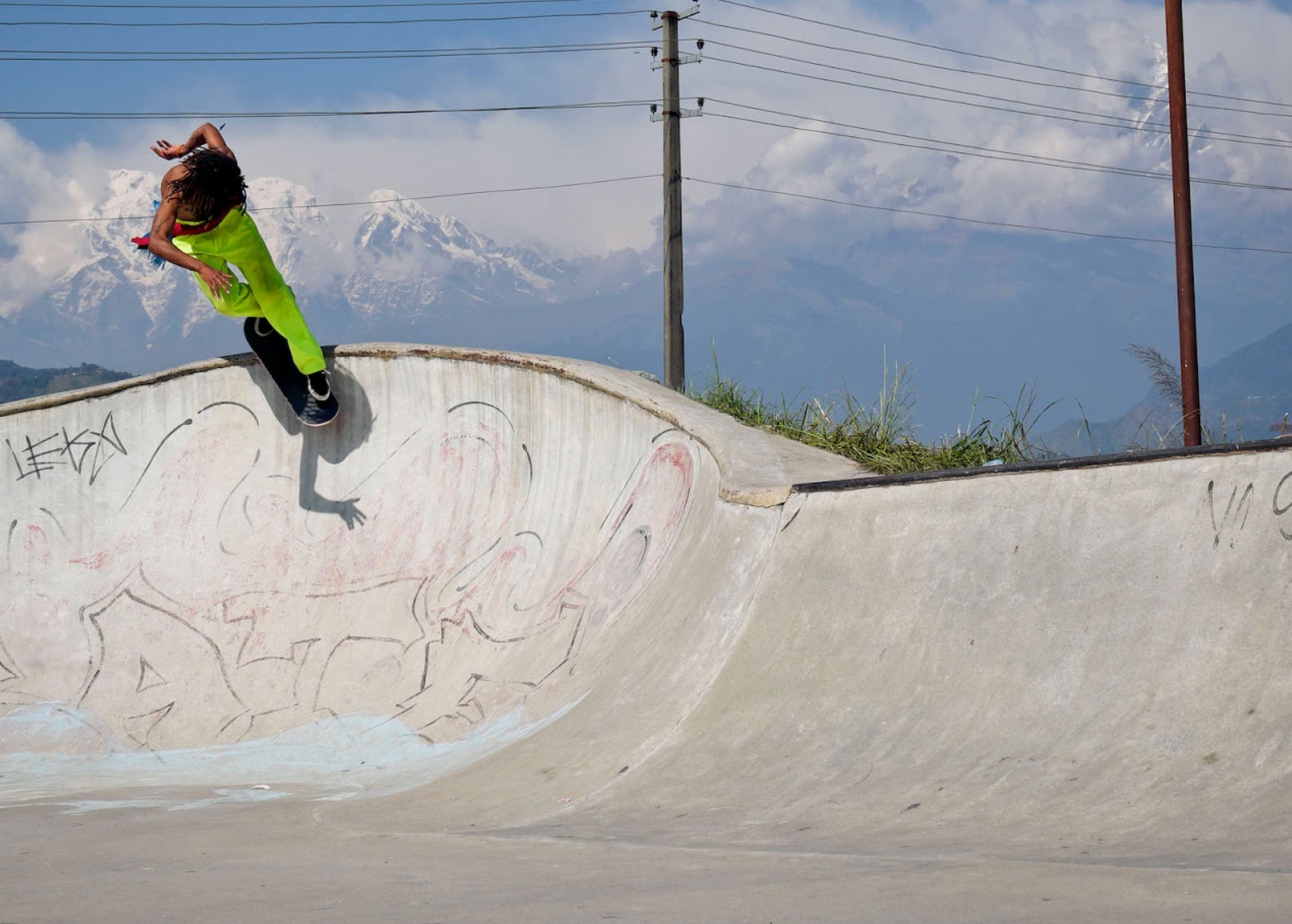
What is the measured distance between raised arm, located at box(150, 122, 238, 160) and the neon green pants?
16.9 inches

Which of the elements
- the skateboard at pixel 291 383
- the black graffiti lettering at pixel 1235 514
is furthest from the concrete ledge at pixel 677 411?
the black graffiti lettering at pixel 1235 514

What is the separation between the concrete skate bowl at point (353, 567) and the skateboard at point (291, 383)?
31cm

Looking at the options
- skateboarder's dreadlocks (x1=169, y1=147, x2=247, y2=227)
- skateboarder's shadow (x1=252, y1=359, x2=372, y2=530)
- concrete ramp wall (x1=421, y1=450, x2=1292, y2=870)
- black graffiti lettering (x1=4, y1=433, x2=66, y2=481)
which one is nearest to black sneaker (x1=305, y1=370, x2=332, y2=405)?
skateboarder's shadow (x1=252, y1=359, x2=372, y2=530)

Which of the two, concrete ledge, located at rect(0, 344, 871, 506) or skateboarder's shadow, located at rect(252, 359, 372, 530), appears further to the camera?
skateboarder's shadow, located at rect(252, 359, 372, 530)

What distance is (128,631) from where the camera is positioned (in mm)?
8828

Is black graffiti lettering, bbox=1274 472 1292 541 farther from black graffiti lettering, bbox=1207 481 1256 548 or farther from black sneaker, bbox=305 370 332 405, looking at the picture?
black sneaker, bbox=305 370 332 405

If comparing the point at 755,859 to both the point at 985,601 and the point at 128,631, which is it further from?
the point at 128,631

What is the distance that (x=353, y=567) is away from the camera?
28.6 ft

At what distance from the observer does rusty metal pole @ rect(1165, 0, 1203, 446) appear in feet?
33.8

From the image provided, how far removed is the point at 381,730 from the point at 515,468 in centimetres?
214

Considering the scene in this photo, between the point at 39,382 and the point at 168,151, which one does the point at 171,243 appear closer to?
the point at 168,151

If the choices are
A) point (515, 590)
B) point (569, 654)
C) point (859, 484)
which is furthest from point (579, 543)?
point (859, 484)

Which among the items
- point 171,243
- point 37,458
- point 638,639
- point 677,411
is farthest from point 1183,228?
point 37,458

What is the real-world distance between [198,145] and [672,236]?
34.3ft
